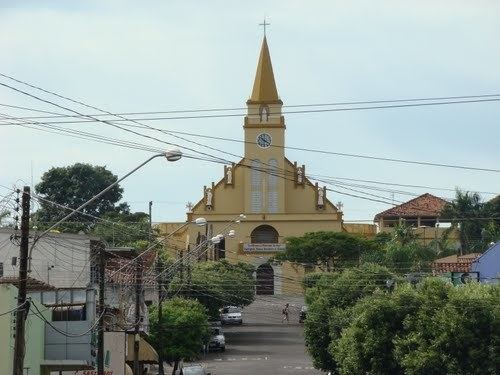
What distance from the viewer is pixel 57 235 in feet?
196

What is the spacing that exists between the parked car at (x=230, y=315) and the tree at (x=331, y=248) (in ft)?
59.5

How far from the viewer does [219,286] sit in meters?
86.9

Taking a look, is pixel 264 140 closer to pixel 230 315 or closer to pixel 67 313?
pixel 230 315

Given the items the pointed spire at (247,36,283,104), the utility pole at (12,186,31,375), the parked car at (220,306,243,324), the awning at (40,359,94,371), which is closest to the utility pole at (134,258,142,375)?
the awning at (40,359,94,371)

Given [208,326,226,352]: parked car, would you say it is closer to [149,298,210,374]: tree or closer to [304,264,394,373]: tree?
[149,298,210,374]: tree

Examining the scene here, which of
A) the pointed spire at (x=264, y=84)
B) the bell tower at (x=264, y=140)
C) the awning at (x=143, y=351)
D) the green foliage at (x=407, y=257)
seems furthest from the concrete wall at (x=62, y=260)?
the pointed spire at (x=264, y=84)

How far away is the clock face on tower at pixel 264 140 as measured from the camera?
131125 millimetres

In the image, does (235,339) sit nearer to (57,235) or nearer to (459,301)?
(57,235)

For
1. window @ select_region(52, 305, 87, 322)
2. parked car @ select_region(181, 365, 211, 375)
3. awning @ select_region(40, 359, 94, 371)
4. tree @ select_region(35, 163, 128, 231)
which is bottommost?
awning @ select_region(40, 359, 94, 371)

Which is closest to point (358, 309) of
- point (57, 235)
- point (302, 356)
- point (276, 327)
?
point (57, 235)

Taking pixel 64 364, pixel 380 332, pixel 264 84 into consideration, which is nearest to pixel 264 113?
pixel 264 84

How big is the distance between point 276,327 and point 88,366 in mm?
52455

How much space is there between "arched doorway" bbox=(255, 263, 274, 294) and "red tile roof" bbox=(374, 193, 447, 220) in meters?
17.3

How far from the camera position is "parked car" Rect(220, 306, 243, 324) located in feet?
310
